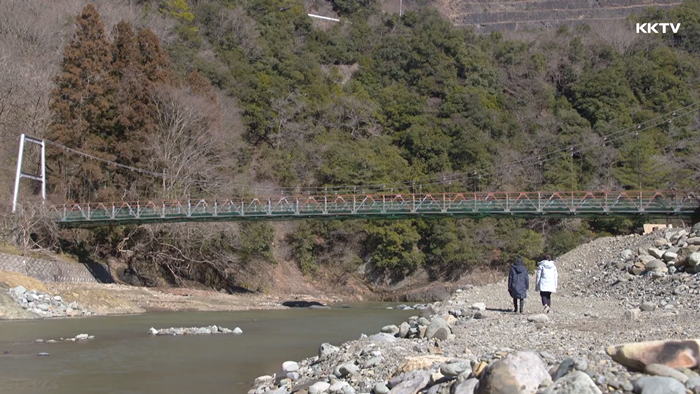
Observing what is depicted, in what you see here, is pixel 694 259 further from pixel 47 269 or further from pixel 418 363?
pixel 47 269

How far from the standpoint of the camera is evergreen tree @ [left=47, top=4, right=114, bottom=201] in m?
29.1

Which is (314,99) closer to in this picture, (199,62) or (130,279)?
(199,62)

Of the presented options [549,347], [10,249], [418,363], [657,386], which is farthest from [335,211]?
[657,386]

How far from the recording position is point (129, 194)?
29828 mm

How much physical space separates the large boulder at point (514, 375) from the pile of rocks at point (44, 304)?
14592mm

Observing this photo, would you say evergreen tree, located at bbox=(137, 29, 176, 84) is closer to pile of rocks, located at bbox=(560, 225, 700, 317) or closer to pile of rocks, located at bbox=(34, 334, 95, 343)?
pile of rocks, located at bbox=(34, 334, 95, 343)

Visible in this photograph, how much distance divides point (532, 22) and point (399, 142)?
29016mm

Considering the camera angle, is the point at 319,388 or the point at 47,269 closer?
the point at 319,388

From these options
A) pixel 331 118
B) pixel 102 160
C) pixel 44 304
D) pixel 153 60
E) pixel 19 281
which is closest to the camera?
pixel 44 304

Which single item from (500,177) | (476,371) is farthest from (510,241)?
(476,371)

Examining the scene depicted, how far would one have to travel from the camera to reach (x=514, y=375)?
5641mm

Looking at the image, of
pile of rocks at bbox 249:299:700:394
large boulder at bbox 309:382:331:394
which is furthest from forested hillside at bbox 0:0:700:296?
large boulder at bbox 309:382:331:394

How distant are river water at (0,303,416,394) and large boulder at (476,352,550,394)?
4035mm

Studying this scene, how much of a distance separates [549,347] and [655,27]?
49.1 meters
